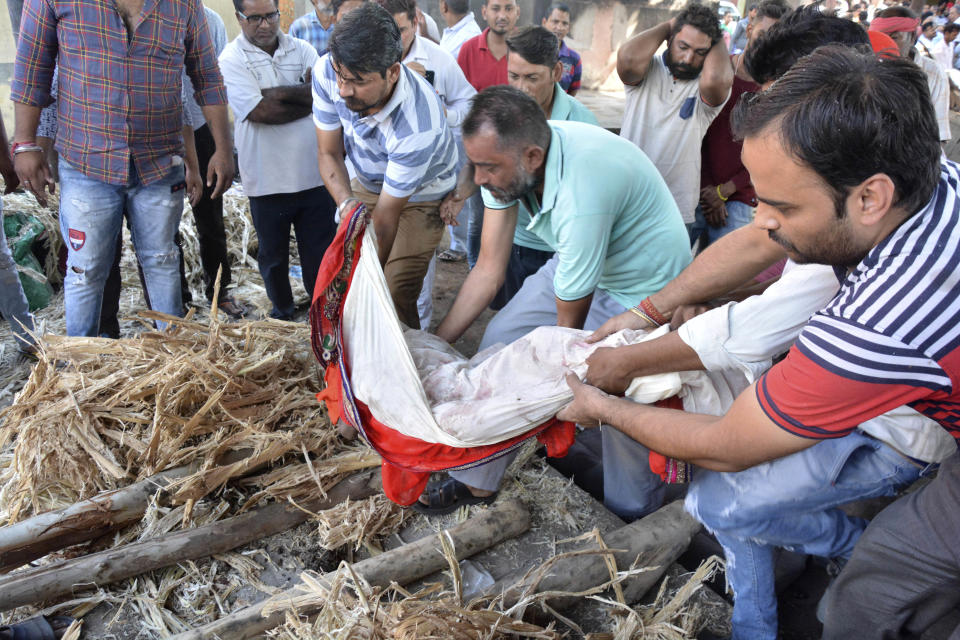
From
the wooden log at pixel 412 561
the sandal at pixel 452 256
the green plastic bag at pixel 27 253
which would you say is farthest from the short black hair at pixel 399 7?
the wooden log at pixel 412 561

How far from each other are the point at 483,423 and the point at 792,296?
1.13 m

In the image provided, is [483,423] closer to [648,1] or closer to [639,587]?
[639,587]

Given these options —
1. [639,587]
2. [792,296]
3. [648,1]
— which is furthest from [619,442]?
[648,1]

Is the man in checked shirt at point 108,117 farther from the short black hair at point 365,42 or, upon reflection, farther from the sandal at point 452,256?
the sandal at point 452,256

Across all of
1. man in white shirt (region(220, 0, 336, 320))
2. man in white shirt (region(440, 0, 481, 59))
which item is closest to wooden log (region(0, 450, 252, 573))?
man in white shirt (region(220, 0, 336, 320))

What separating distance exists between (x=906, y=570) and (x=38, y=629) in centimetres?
272

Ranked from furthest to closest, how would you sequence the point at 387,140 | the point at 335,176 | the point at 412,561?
the point at 335,176 < the point at 387,140 < the point at 412,561

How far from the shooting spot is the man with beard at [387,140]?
3180mm

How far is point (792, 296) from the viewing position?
211 centimetres

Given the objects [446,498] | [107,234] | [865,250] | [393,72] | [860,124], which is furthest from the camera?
[107,234]

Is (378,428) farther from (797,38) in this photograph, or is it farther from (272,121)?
(272,121)

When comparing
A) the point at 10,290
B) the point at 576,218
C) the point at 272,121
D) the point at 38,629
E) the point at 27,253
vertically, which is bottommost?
the point at 27,253

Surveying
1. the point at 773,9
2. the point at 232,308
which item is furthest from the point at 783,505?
the point at 232,308

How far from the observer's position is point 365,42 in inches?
123
